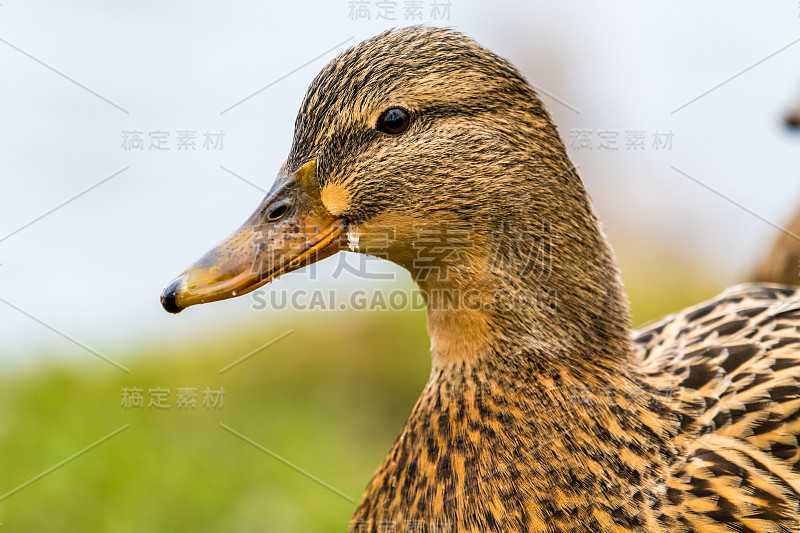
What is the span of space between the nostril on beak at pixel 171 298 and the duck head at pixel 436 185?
95mm

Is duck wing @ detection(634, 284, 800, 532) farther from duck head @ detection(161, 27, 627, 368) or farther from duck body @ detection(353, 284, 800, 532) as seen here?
duck head @ detection(161, 27, 627, 368)

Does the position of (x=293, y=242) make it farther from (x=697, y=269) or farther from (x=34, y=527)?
(x=697, y=269)

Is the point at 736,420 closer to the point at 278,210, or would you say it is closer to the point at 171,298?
the point at 278,210

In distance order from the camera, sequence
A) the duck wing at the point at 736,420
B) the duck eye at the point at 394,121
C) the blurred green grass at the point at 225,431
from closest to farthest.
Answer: the duck wing at the point at 736,420 → the duck eye at the point at 394,121 → the blurred green grass at the point at 225,431

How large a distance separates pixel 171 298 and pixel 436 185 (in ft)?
2.05

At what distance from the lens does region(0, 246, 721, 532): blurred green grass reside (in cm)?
279

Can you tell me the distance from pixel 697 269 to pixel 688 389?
458cm

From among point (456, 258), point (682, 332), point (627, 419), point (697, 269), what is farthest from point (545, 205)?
point (697, 269)

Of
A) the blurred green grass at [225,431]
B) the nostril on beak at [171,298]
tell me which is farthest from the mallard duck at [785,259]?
the nostril on beak at [171,298]

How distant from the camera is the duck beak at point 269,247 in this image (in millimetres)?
1699

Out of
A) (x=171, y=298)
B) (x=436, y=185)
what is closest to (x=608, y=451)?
(x=436, y=185)

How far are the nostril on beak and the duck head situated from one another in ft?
0.31

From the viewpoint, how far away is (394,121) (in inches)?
69.5

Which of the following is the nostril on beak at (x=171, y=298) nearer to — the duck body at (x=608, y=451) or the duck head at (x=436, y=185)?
the duck head at (x=436, y=185)
